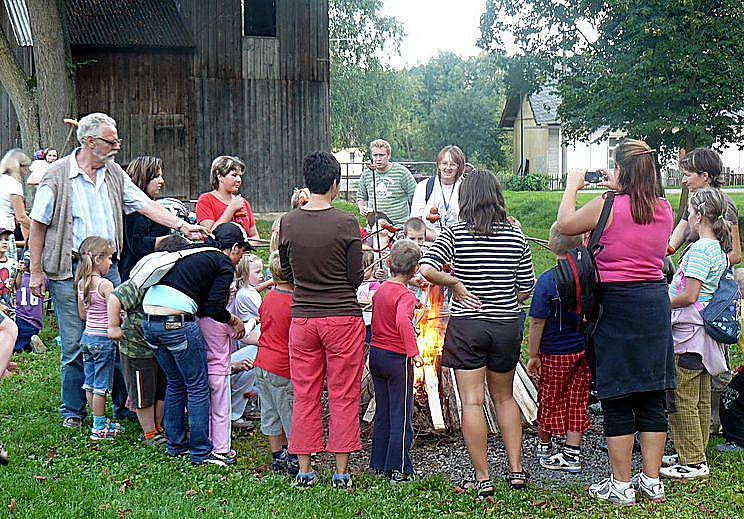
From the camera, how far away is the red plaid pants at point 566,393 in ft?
20.5

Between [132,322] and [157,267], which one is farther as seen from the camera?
[132,322]

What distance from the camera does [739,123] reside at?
71.9 feet

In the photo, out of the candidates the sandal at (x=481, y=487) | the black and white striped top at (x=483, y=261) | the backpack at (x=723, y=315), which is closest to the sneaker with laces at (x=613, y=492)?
the sandal at (x=481, y=487)

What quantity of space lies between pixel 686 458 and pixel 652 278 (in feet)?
5.08

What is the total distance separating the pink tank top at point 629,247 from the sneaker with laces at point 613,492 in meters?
1.31

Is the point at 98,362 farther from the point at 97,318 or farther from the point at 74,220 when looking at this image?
the point at 74,220

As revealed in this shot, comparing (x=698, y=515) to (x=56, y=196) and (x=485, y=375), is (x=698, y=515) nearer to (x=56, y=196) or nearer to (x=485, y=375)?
(x=485, y=375)

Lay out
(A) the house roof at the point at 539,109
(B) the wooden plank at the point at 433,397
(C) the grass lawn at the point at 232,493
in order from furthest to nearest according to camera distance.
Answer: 1. (A) the house roof at the point at 539,109
2. (B) the wooden plank at the point at 433,397
3. (C) the grass lawn at the point at 232,493

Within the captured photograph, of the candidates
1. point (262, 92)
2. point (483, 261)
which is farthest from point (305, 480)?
point (262, 92)

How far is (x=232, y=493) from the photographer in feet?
17.8

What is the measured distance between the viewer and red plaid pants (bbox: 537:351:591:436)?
626 centimetres

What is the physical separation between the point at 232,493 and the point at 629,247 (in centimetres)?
289

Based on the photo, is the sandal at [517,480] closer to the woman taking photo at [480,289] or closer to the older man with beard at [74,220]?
the woman taking photo at [480,289]

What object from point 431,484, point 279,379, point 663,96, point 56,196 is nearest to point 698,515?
point 431,484
